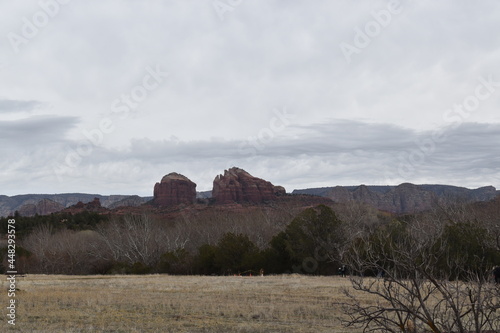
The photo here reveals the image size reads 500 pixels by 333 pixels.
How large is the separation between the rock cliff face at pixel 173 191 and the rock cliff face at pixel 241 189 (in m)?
12.2

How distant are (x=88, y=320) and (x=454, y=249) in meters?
28.9

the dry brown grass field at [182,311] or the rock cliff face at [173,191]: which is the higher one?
the rock cliff face at [173,191]

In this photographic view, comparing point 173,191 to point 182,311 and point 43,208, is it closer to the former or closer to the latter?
point 43,208

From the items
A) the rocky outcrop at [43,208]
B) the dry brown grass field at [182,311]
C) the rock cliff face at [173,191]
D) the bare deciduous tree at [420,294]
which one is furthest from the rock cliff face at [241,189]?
the bare deciduous tree at [420,294]

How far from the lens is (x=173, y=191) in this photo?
6816 inches

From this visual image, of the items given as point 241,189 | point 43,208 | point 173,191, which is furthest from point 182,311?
point 43,208

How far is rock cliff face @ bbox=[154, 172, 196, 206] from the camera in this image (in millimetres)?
170087

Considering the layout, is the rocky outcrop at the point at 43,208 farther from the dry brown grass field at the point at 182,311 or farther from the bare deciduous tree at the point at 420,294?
the bare deciduous tree at the point at 420,294

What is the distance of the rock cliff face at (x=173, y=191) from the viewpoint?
17009 cm

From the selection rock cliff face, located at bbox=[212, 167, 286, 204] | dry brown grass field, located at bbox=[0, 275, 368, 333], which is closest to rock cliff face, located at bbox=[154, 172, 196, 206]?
rock cliff face, located at bbox=[212, 167, 286, 204]

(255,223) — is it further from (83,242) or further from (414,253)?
(414,253)

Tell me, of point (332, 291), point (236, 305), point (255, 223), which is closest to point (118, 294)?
point (236, 305)

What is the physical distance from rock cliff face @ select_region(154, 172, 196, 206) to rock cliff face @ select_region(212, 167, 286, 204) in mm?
12190

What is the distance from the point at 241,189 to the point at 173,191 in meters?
26.0
